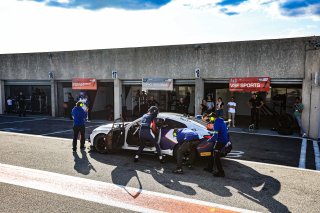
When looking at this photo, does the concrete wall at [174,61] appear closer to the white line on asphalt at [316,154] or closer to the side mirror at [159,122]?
the white line on asphalt at [316,154]

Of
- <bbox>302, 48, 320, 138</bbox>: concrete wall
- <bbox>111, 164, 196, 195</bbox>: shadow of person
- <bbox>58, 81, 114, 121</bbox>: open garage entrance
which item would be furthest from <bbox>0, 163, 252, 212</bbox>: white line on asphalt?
<bbox>58, 81, 114, 121</bbox>: open garage entrance

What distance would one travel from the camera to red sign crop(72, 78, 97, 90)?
18.3 meters

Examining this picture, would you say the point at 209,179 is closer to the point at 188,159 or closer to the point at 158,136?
the point at 188,159

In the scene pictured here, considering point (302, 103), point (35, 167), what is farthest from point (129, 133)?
point (302, 103)

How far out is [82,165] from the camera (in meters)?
7.98

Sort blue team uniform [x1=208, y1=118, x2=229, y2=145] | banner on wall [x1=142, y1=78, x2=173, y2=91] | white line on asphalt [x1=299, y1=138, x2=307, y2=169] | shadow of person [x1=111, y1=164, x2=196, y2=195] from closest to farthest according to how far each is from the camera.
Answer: shadow of person [x1=111, y1=164, x2=196, y2=195] < blue team uniform [x1=208, y1=118, x2=229, y2=145] < white line on asphalt [x1=299, y1=138, x2=307, y2=169] < banner on wall [x1=142, y1=78, x2=173, y2=91]

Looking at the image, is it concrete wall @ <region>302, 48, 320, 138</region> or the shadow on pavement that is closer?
the shadow on pavement

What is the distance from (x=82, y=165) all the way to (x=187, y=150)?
312 cm

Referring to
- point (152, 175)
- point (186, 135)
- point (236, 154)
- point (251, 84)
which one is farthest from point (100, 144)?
point (251, 84)

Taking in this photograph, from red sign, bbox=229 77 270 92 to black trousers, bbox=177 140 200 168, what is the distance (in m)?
7.65

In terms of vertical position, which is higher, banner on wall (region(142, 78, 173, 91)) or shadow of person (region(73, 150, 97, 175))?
banner on wall (region(142, 78, 173, 91))

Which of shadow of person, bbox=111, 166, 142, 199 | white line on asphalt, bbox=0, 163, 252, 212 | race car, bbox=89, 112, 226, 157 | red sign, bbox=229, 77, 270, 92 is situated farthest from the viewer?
red sign, bbox=229, 77, 270, 92

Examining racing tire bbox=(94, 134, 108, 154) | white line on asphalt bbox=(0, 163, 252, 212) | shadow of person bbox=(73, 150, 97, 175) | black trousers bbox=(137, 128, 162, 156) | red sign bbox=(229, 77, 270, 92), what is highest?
red sign bbox=(229, 77, 270, 92)

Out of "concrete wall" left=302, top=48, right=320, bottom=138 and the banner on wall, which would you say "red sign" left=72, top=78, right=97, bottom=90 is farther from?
"concrete wall" left=302, top=48, right=320, bottom=138
